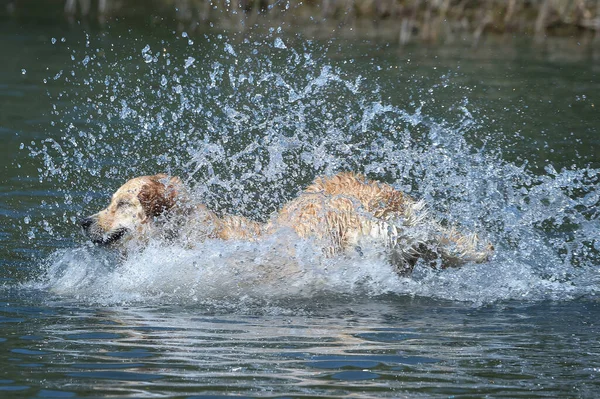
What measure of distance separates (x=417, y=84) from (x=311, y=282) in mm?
8799

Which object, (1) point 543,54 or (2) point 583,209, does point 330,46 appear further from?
(2) point 583,209

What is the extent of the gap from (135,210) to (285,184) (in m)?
3.10

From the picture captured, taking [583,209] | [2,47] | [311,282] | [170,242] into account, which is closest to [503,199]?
[583,209]

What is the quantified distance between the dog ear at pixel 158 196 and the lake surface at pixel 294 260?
10.9 inches

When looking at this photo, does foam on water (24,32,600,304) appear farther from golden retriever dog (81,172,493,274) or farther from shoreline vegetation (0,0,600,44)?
shoreline vegetation (0,0,600,44)

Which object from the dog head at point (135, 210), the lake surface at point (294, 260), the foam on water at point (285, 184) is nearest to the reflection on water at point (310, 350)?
the lake surface at point (294, 260)

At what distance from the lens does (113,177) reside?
10234 millimetres

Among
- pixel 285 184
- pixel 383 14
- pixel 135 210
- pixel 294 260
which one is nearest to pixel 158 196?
pixel 135 210

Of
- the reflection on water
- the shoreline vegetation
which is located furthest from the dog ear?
the shoreline vegetation

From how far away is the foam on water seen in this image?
6.93 m

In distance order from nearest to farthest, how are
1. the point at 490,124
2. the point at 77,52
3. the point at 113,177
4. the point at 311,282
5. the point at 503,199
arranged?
the point at 311,282, the point at 503,199, the point at 113,177, the point at 490,124, the point at 77,52

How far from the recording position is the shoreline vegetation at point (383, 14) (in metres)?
21.6

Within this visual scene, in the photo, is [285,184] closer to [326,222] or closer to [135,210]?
[135,210]

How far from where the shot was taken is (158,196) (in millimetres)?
6973
